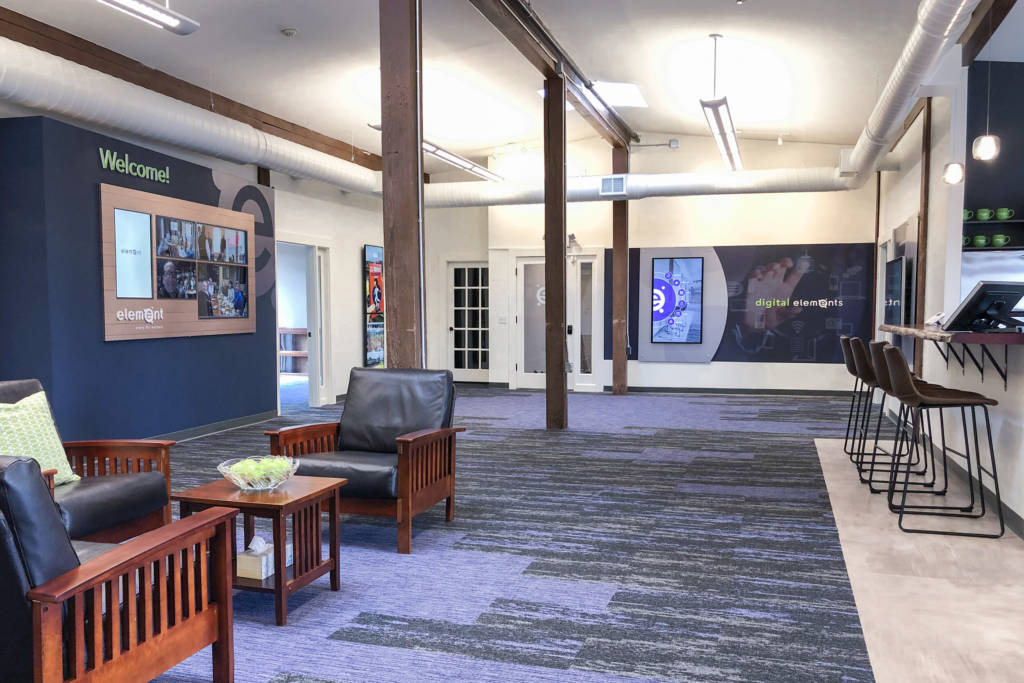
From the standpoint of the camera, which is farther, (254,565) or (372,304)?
(372,304)

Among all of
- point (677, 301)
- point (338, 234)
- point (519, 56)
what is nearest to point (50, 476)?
point (519, 56)

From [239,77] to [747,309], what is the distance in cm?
758

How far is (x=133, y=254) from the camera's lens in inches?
276

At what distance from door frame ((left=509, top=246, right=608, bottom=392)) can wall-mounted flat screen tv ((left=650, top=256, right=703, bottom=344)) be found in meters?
Result: 0.82

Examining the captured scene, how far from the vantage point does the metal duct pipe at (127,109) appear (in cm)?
536

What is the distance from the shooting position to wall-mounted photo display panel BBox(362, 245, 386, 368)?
11.7 m

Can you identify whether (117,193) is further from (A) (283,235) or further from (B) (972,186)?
(B) (972,186)

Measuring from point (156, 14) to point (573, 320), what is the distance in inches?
325

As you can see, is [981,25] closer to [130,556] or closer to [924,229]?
[924,229]

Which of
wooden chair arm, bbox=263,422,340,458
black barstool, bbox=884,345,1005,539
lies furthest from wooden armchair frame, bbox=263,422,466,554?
black barstool, bbox=884,345,1005,539

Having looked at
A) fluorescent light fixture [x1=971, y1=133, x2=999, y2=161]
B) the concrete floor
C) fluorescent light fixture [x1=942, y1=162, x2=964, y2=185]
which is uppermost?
fluorescent light fixture [x1=971, y1=133, x2=999, y2=161]

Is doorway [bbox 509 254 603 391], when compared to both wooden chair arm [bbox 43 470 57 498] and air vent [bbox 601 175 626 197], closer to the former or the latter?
air vent [bbox 601 175 626 197]

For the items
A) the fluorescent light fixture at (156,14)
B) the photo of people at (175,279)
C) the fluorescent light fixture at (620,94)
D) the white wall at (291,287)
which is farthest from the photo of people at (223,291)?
the white wall at (291,287)

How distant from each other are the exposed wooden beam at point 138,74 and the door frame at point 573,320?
3.45 meters
